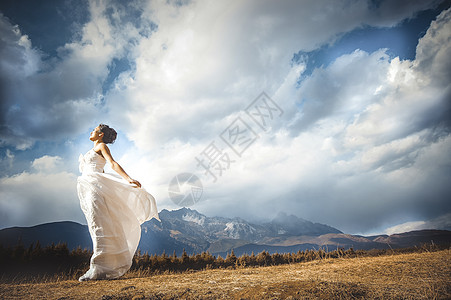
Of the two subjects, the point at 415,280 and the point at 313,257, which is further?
the point at 313,257

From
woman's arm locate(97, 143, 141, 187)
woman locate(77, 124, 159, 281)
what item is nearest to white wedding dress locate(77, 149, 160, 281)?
woman locate(77, 124, 159, 281)

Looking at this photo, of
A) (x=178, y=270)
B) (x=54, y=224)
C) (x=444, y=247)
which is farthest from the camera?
(x=54, y=224)

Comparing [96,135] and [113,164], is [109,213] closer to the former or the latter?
[113,164]

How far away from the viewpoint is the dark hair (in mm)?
6683

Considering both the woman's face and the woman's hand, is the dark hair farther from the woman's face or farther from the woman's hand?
the woman's hand

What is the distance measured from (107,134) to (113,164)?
119 centimetres

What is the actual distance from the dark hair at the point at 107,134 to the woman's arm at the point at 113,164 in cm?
38

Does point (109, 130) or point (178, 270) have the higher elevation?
point (109, 130)

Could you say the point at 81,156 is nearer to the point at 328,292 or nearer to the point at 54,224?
the point at 328,292

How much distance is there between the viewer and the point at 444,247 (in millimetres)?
9680

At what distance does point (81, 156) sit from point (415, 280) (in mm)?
8912

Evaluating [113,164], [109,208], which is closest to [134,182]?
[113,164]

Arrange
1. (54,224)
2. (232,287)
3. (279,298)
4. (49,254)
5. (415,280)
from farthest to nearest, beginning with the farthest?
(54,224)
(49,254)
(415,280)
(232,287)
(279,298)

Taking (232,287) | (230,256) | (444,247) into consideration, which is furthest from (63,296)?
(444,247)
